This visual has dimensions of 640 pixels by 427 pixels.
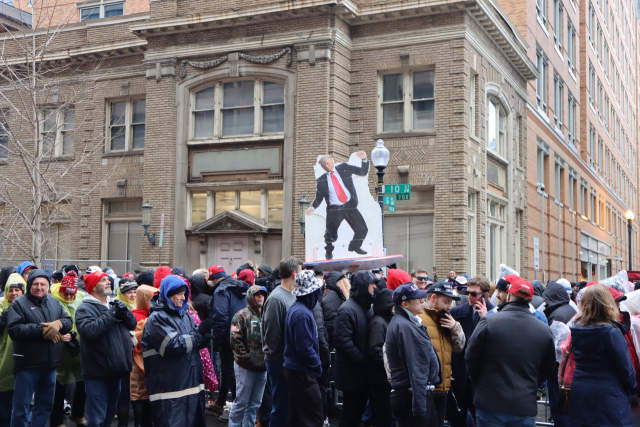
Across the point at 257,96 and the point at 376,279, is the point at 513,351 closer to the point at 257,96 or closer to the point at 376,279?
the point at 376,279

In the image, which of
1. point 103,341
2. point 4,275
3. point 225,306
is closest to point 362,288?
point 225,306

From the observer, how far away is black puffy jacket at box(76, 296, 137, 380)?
6910mm

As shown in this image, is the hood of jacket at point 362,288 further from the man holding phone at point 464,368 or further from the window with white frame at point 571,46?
the window with white frame at point 571,46

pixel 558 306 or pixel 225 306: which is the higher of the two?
pixel 558 306

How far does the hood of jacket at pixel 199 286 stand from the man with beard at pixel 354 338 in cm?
341

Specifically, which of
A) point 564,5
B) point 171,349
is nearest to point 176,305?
point 171,349

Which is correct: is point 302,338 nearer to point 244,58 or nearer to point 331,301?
point 331,301

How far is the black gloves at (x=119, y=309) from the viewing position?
684 centimetres

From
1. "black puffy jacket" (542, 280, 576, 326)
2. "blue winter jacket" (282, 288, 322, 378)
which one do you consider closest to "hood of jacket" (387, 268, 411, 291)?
"blue winter jacket" (282, 288, 322, 378)

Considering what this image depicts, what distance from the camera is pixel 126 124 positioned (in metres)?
24.1

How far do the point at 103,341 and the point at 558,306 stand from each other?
5.19 m

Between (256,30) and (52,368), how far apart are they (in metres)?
15.6

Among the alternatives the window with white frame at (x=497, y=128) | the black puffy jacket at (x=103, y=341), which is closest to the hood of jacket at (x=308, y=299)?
the black puffy jacket at (x=103, y=341)

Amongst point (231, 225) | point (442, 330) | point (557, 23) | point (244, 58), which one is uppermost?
point (557, 23)
